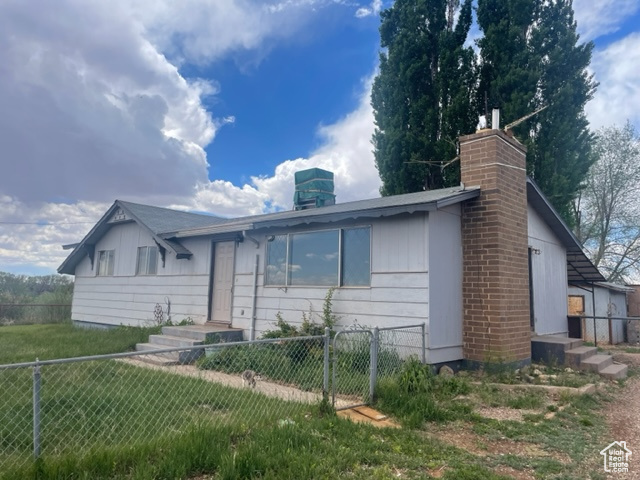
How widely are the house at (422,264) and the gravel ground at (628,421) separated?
1.64 metres

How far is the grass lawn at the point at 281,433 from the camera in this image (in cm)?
322

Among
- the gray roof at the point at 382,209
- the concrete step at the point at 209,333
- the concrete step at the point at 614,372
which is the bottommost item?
the concrete step at the point at 614,372

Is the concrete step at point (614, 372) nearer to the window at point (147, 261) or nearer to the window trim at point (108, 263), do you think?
the window at point (147, 261)

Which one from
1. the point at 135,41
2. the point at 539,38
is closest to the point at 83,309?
the point at 135,41

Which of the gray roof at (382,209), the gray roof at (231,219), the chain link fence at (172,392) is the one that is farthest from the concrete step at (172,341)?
the gray roof at (382,209)

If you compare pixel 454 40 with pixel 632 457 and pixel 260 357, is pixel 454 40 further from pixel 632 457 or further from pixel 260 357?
pixel 632 457

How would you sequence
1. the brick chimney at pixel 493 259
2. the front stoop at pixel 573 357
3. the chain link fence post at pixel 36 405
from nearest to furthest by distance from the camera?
the chain link fence post at pixel 36 405 → the brick chimney at pixel 493 259 → the front stoop at pixel 573 357

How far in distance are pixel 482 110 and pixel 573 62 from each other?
3.49 m

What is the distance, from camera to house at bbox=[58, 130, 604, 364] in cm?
723

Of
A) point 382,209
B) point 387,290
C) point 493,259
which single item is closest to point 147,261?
point 387,290

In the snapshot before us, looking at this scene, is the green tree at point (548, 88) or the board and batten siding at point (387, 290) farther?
the green tree at point (548, 88)

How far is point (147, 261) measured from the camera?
13.3 m

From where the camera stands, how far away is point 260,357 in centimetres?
763

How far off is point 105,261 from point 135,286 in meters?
2.57
